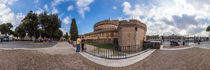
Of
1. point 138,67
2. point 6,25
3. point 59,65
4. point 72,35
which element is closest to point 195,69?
point 138,67

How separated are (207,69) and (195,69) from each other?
2.53 feet

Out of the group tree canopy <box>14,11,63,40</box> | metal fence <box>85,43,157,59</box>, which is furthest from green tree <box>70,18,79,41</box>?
metal fence <box>85,43,157,59</box>

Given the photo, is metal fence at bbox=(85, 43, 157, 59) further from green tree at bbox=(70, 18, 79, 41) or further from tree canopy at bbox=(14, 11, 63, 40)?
green tree at bbox=(70, 18, 79, 41)

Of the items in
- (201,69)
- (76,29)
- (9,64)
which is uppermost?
(76,29)

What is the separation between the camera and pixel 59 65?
243 inches

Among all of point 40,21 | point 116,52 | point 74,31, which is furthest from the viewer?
point 74,31

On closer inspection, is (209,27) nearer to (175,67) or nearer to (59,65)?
(175,67)

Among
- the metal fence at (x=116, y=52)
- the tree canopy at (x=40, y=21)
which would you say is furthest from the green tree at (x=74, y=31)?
the metal fence at (x=116, y=52)

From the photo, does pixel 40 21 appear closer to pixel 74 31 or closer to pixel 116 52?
pixel 74 31

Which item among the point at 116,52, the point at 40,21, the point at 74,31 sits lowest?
the point at 116,52

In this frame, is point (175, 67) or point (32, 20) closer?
point (175, 67)

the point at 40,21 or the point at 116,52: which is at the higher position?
the point at 40,21

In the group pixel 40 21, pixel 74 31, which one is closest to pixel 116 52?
pixel 40 21

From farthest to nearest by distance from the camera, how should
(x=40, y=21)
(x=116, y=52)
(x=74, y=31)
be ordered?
(x=74, y=31) → (x=40, y=21) → (x=116, y=52)
